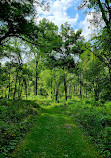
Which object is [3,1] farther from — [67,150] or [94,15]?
[67,150]

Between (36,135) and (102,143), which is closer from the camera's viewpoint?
(102,143)

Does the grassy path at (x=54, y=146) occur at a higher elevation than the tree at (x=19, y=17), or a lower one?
lower

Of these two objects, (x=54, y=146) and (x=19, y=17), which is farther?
(x=19, y=17)

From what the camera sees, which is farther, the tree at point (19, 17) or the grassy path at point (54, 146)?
the tree at point (19, 17)

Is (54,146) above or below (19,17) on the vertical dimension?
below

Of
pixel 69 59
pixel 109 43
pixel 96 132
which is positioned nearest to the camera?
pixel 109 43

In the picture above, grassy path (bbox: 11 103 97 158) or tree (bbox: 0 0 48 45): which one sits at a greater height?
tree (bbox: 0 0 48 45)

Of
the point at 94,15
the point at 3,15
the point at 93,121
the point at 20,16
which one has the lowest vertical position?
the point at 93,121

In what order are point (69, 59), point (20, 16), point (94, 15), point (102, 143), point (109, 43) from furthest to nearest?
point (69, 59)
point (94, 15)
point (20, 16)
point (102, 143)
point (109, 43)

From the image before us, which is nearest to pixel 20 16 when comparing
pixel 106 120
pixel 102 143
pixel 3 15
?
pixel 3 15

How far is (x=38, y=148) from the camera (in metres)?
5.51

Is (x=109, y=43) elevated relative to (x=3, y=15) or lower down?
lower down

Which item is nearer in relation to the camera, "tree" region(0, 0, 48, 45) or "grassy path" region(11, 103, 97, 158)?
"grassy path" region(11, 103, 97, 158)

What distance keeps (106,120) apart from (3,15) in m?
10.0
